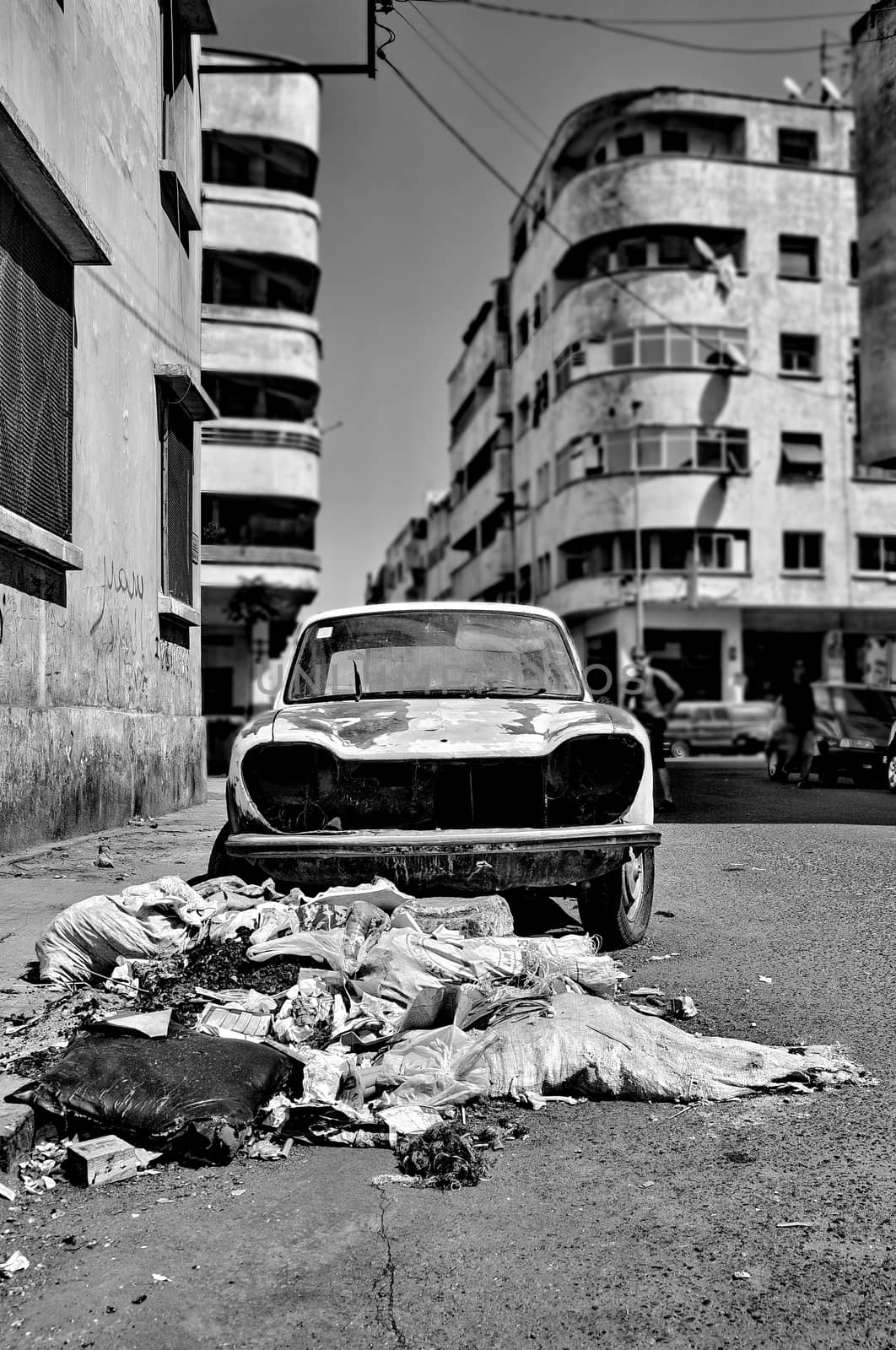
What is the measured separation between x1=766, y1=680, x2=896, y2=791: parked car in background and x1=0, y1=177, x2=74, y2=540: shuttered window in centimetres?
1317

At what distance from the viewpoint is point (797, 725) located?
735 inches

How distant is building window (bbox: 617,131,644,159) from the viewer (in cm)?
4353

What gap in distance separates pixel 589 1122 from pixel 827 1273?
1.11 meters

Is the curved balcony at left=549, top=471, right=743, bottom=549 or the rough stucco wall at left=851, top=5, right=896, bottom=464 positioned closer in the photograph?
the rough stucco wall at left=851, top=5, right=896, bottom=464

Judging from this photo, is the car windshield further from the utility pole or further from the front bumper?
the utility pole

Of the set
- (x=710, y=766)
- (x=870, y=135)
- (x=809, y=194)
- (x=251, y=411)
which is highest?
(x=809, y=194)

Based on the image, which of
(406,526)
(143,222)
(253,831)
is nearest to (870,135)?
(143,222)

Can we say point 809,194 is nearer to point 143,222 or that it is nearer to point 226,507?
point 226,507

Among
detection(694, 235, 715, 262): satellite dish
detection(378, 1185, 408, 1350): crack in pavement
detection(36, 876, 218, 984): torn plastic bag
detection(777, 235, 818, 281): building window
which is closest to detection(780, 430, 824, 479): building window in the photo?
detection(777, 235, 818, 281): building window

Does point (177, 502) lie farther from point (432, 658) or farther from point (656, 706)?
point (432, 658)

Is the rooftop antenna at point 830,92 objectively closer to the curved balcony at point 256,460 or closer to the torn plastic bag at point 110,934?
the curved balcony at point 256,460

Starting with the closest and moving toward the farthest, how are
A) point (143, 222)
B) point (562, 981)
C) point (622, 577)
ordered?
1. point (562, 981)
2. point (143, 222)
3. point (622, 577)

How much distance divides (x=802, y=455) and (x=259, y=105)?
2015cm

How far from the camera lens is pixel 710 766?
26578 millimetres
